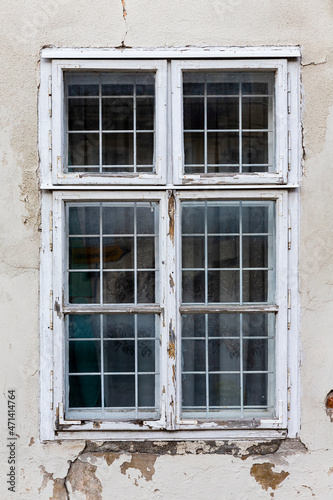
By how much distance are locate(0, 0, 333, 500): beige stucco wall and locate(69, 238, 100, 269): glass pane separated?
190 millimetres

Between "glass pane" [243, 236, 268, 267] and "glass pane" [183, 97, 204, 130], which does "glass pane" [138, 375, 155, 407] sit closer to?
"glass pane" [243, 236, 268, 267]

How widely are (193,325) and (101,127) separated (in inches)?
46.5

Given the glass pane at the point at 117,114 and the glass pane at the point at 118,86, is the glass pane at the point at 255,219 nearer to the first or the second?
the glass pane at the point at 117,114

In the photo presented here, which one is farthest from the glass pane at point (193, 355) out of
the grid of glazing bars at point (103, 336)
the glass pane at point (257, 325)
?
the glass pane at point (257, 325)

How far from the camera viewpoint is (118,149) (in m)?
3.15

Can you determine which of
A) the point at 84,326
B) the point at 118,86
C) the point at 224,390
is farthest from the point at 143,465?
the point at 118,86

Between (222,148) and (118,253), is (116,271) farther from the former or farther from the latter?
(222,148)

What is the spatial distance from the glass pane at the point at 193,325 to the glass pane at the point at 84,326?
0.46m

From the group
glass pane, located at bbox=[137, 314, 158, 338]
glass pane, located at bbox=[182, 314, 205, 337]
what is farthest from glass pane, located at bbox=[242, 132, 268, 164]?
glass pane, located at bbox=[137, 314, 158, 338]

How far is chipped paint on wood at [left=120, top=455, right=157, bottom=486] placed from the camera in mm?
3082

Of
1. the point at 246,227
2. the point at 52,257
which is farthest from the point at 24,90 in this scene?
the point at 246,227

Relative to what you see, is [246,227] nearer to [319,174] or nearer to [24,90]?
[319,174]

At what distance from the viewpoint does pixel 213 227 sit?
3135 mm

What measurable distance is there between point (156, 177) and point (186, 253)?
1.44ft
